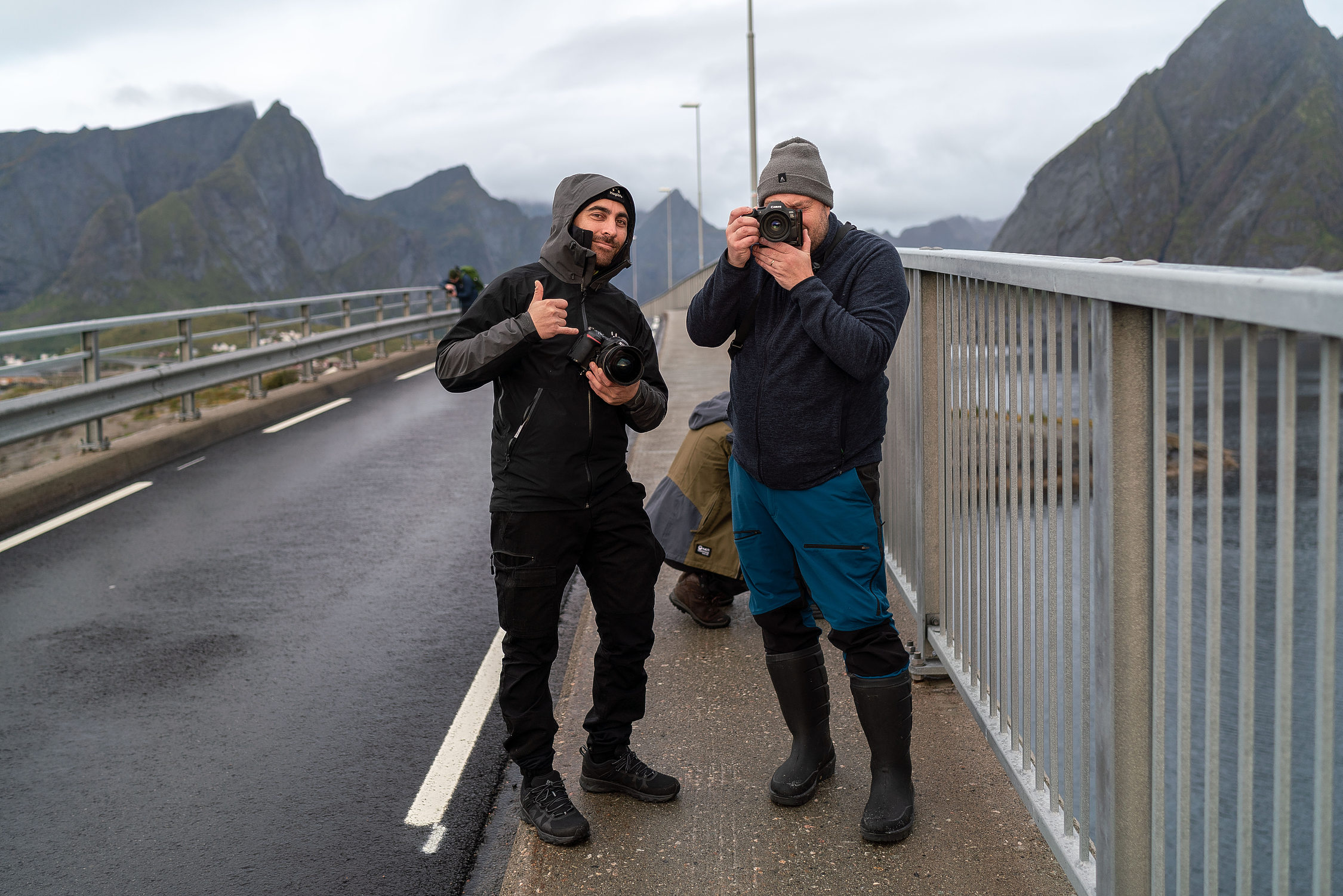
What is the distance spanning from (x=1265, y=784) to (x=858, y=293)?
7765mm

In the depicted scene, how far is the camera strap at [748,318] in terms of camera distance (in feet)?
10.7

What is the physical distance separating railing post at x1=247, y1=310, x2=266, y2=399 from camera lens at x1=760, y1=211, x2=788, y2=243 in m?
10.8

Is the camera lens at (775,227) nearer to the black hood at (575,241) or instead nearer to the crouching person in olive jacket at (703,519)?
Answer: the black hood at (575,241)

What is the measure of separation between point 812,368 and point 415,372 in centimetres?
1580

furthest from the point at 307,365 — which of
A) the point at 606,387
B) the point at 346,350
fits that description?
the point at 606,387

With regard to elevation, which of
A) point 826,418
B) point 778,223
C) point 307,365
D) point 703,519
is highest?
point 778,223

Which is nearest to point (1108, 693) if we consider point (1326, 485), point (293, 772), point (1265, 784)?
point (1326, 485)

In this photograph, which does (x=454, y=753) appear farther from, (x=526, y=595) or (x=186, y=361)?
(x=186, y=361)

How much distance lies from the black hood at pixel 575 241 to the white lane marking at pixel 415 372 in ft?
46.4

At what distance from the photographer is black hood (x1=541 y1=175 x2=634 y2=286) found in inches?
134

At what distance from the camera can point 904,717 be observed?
3.29 metres

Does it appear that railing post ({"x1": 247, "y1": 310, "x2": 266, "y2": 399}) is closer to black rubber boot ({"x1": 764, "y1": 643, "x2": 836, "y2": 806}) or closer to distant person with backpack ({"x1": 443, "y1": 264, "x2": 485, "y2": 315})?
distant person with backpack ({"x1": 443, "y1": 264, "x2": 485, "y2": 315})

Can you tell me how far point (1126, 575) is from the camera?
7.03ft

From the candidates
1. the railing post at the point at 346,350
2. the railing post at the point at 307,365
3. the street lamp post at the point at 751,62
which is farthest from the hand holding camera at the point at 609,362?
the street lamp post at the point at 751,62
